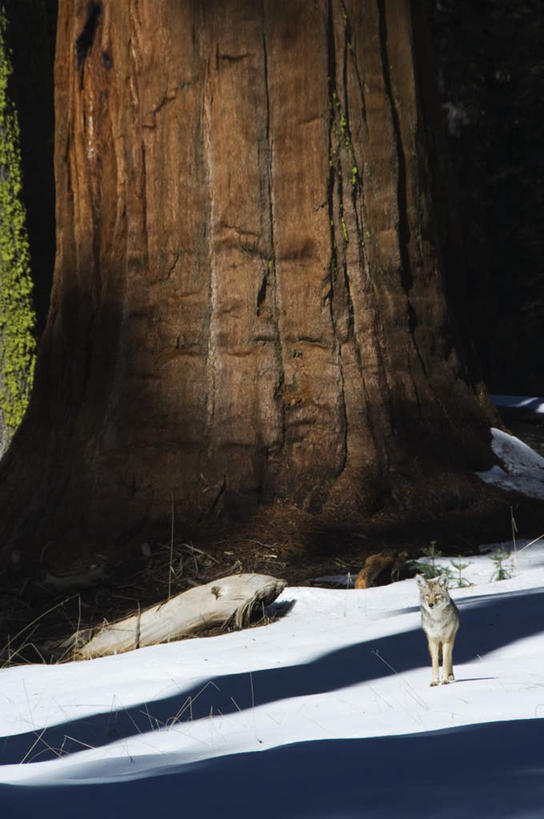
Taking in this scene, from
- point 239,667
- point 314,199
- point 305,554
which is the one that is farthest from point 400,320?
point 239,667

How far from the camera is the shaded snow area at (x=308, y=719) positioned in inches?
88.3

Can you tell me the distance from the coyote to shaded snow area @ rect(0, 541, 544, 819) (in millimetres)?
94

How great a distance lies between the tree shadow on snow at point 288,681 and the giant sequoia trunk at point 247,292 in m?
2.00

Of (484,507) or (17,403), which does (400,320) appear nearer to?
(484,507)

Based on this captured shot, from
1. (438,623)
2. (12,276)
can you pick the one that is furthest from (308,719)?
(12,276)

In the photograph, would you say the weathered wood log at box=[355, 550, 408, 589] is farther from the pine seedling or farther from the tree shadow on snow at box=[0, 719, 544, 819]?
the tree shadow on snow at box=[0, 719, 544, 819]

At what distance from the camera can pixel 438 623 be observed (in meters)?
4.13

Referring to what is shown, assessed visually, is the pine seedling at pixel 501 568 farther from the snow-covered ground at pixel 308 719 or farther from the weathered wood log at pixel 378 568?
the weathered wood log at pixel 378 568

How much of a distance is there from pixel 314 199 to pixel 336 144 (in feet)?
1.34

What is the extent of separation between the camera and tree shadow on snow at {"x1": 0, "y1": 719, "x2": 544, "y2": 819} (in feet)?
6.83

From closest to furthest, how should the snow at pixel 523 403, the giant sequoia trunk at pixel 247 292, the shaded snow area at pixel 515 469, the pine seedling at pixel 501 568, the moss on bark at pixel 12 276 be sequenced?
1. the pine seedling at pixel 501 568
2. the giant sequoia trunk at pixel 247 292
3. the shaded snow area at pixel 515 469
4. the moss on bark at pixel 12 276
5. the snow at pixel 523 403

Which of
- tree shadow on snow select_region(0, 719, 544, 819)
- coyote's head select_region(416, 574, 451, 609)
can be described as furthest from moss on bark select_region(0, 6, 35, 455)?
tree shadow on snow select_region(0, 719, 544, 819)

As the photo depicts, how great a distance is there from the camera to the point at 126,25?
752cm

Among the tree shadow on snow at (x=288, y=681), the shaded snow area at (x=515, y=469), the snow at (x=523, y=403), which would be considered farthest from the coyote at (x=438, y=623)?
the snow at (x=523, y=403)
